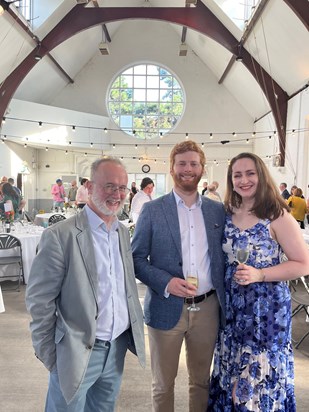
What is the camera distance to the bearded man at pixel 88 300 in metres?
1.49

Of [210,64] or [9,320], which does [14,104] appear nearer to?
[210,64]

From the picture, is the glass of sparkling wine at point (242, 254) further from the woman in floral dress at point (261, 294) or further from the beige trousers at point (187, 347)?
the beige trousers at point (187, 347)

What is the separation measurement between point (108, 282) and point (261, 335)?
861mm

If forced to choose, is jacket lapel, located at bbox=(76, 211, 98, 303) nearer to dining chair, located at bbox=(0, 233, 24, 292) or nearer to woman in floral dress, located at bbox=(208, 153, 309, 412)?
woman in floral dress, located at bbox=(208, 153, 309, 412)

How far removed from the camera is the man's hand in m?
1.78

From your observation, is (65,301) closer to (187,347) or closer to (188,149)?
(187,347)

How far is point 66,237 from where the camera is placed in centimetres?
151

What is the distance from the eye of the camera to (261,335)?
1.83m

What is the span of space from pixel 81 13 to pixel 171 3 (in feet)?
10.7

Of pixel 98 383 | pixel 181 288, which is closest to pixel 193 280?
pixel 181 288

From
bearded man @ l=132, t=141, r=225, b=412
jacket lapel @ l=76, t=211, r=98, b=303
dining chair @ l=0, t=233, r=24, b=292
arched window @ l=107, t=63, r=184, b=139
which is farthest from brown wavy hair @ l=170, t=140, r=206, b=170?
arched window @ l=107, t=63, r=184, b=139

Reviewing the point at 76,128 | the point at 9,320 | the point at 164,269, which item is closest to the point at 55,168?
the point at 76,128

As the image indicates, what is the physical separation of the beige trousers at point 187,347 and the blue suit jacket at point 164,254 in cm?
6

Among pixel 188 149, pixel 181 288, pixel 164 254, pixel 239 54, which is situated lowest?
pixel 181 288
